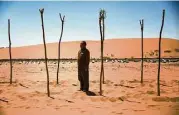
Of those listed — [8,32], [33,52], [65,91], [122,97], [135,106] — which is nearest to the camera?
[135,106]

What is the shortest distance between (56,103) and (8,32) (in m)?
7.20

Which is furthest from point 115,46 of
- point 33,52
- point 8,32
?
point 8,32

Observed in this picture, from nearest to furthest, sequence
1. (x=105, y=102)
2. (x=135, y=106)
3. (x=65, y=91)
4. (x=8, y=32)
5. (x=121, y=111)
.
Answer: (x=121, y=111), (x=135, y=106), (x=105, y=102), (x=65, y=91), (x=8, y=32)

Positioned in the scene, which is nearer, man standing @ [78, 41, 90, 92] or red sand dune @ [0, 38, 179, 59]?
man standing @ [78, 41, 90, 92]

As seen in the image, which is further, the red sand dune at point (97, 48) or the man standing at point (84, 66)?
the red sand dune at point (97, 48)

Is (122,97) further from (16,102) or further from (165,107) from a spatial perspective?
(16,102)

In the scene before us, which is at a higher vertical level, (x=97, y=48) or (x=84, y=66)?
(x=97, y=48)

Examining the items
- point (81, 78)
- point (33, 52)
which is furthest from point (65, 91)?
point (33, 52)

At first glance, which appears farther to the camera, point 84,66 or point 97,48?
point 97,48

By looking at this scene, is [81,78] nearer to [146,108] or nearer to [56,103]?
[56,103]

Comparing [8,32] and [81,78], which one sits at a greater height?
[8,32]

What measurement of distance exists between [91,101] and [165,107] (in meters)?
2.53

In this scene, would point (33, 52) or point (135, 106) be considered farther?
point (33, 52)

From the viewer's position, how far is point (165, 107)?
9.60 meters
